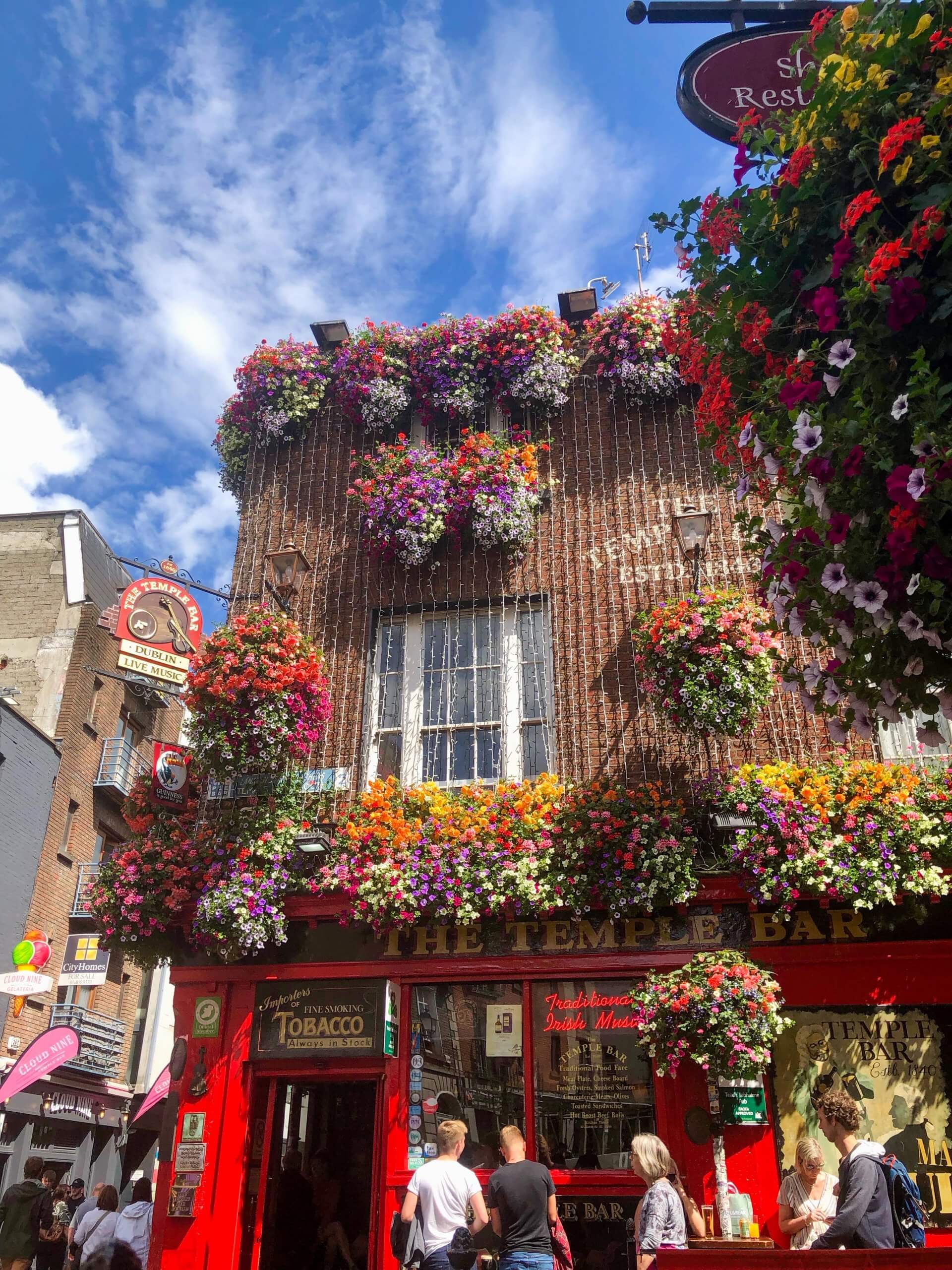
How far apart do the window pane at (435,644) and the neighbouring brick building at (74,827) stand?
14114mm

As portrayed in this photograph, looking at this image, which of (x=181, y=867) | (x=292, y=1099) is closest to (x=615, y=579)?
(x=181, y=867)

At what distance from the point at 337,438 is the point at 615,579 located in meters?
4.20

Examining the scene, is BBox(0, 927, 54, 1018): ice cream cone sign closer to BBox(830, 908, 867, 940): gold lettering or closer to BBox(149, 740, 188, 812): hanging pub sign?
BBox(149, 740, 188, 812): hanging pub sign

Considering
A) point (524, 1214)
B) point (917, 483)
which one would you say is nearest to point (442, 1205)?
point (524, 1214)

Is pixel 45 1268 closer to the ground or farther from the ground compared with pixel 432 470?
closer to the ground

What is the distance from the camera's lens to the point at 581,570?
11094 mm

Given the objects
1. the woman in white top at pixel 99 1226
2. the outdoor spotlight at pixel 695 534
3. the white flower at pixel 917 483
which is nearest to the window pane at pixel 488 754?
the outdoor spotlight at pixel 695 534

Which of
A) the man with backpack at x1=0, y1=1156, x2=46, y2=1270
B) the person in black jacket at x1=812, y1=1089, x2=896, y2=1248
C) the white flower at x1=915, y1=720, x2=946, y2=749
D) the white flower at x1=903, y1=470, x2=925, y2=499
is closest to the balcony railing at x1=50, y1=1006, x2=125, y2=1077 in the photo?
the man with backpack at x1=0, y1=1156, x2=46, y2=1270

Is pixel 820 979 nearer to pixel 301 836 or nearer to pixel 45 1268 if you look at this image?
pixel 301 836

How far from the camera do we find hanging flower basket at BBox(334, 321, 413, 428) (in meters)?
12.2

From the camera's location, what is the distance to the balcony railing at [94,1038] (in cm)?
2308

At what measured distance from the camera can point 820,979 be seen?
867cm

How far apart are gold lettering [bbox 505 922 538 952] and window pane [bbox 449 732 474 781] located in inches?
67.0

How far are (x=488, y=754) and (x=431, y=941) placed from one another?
2.01 meters
